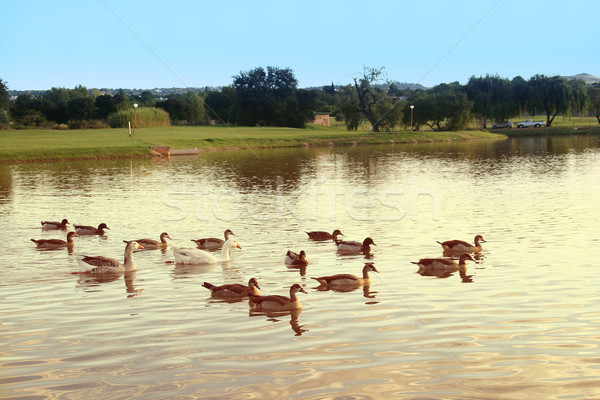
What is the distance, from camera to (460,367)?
9.84 m

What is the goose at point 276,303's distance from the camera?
13055 mm

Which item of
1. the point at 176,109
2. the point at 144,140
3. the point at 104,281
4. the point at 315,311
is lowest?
the point at 315,311

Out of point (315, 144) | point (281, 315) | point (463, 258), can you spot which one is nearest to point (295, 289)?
point (281, 315)

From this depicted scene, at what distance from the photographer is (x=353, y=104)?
386 ft

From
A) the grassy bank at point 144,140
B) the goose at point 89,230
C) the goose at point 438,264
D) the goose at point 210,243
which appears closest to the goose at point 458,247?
the goose at point 438,264

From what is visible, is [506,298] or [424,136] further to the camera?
[424,136]

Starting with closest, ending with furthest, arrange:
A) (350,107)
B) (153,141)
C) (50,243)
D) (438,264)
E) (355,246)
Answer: (438,264), (355,246), (50,243), (153,141), (350,107)

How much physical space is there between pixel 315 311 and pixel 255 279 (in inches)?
62.2

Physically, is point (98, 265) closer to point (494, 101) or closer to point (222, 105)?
point (494, 101)

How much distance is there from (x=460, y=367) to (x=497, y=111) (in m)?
131

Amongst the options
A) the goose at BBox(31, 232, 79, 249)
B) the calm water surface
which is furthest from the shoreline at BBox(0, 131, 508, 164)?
the goose at BBox(31, 232, 79, 249)

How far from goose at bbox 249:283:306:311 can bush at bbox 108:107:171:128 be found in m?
90.8

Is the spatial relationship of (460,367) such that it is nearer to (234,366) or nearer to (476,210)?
(234,366)

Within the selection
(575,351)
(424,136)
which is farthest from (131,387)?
(424,136)
